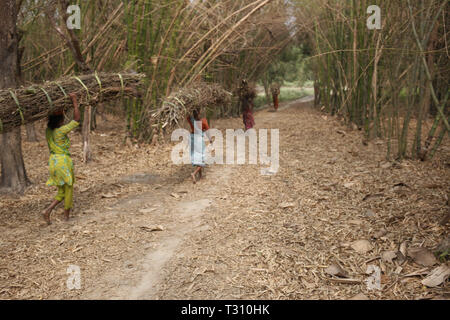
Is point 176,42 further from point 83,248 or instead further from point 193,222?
point 83,248

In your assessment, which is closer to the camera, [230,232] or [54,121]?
[230,232]

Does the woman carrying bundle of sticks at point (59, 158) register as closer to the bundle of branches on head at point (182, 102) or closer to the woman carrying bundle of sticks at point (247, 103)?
the bundle of branches on head at point (182, 102)

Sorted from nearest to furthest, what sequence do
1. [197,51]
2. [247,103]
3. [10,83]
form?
[10,83]
[197,51]
[247,103]

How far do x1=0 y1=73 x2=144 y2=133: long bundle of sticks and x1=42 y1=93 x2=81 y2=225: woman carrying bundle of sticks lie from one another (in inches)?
4.4

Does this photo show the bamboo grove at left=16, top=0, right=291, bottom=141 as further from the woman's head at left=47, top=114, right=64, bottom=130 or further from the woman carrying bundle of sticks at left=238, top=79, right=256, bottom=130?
the woman's head at left=47, top=114, right=64, bottom=130

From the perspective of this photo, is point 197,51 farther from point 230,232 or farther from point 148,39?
point 230,232

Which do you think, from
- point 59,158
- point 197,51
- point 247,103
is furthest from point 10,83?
point 247,103

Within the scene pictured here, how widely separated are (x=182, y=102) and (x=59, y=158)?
4.73ft

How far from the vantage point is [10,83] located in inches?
147

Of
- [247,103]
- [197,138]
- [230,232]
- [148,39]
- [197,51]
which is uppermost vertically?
[148,39]

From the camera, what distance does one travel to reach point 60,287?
237 cm

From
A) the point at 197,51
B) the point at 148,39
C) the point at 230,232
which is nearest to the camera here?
the point at 230,232

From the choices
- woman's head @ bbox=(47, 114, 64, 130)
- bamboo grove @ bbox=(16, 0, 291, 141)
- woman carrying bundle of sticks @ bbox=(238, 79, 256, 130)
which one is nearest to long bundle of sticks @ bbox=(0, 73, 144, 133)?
woman's head @ bbox=(47, 114, 64, 130)

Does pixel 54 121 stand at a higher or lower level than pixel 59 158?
higher
